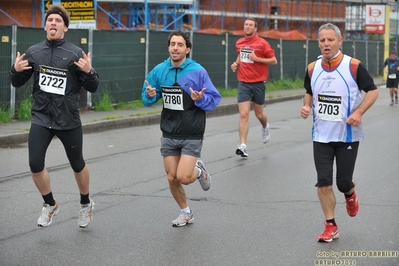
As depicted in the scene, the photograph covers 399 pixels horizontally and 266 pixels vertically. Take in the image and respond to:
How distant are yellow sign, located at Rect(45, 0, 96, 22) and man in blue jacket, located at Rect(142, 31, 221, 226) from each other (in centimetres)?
1383

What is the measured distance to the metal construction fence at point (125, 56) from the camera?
17.7m

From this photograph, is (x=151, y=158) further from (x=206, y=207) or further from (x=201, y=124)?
(x=201, y=124)

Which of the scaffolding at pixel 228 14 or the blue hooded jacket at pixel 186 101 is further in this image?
the scaffolding at pixel 228 14

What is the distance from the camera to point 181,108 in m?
7.73

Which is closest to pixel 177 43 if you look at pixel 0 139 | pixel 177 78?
pixel 177 78

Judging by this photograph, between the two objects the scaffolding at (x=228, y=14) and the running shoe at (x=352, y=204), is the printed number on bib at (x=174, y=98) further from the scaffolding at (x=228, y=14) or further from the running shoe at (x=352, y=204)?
the scaffolding at (x=228, y=14)

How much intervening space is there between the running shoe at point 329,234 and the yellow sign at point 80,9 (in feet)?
49.3

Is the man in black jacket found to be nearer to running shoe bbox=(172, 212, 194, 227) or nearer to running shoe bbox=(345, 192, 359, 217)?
running shoe bbox=(172, 212, 194, 227)

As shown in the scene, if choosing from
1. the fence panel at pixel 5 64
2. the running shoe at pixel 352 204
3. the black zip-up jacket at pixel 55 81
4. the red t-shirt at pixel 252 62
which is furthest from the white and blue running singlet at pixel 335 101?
the fence panel at pixel 5 64

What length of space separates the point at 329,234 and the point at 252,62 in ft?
A: 21.3

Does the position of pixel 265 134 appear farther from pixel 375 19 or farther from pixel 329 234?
pixel 375 19

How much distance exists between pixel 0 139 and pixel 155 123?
5.47 metres

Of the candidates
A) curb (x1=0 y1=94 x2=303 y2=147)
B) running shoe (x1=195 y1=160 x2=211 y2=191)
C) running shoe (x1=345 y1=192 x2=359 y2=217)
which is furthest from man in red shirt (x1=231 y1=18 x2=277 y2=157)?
running shoe (x1=345 y1=192 x2=359 y2=217)

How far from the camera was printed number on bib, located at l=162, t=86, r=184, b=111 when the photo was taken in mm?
A: 7719
